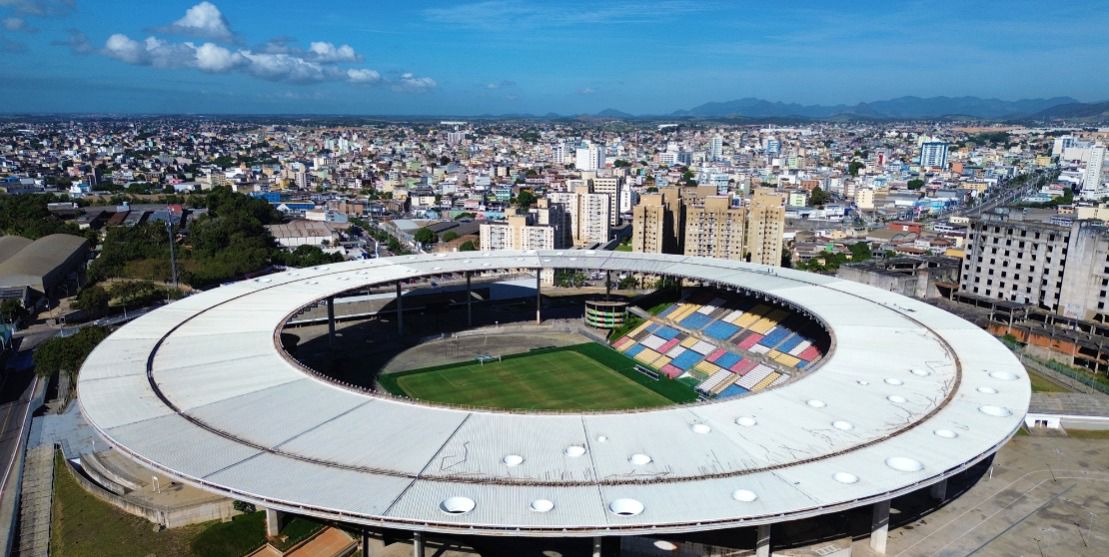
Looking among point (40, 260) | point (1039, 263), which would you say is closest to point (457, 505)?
point (1039, 263)

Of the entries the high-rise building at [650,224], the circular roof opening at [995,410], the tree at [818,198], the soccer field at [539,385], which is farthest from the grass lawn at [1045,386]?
the tree at [818,198]

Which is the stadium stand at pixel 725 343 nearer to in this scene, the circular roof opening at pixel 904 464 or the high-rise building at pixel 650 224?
the circular roof opening at pixel 904 464

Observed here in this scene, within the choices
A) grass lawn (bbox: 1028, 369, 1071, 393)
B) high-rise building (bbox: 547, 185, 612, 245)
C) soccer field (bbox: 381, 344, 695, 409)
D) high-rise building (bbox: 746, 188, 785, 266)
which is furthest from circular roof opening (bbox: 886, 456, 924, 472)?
high-rise building (bbox: 547, 185, 612, 245)

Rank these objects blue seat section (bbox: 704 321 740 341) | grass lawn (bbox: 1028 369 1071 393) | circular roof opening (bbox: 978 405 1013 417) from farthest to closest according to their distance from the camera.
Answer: blue seat section (bbox: 704 321 740 341) < grass lawn (bbox: 1028 369 1071 393) < circular roof opening (bbox: 978 405 1013 417)

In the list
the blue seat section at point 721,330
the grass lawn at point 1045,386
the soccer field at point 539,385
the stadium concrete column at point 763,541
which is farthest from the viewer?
the blue seat section at point 721,330

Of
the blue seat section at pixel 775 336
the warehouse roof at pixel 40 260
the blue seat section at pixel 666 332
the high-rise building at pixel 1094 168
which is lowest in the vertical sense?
the blue seat section at pixel 666 332

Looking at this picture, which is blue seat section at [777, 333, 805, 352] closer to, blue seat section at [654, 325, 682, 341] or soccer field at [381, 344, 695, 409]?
soccer field at [381, 344, 695, 409]
